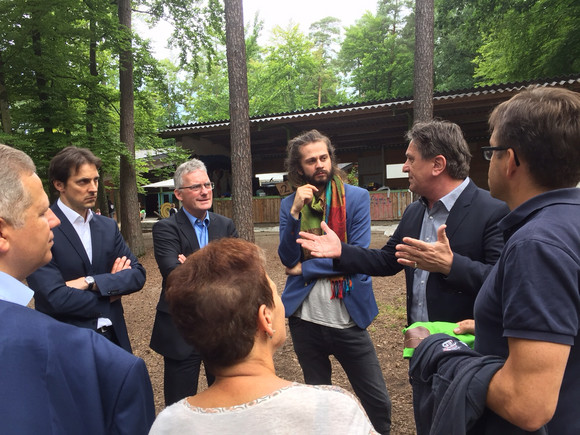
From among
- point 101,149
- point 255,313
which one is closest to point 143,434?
point 255,313

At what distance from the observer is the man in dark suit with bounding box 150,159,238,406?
2783mm

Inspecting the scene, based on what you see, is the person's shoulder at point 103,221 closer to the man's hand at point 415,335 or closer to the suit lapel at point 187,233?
the suit lapel at point 187,233

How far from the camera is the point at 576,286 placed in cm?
104

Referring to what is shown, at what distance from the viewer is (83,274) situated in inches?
104

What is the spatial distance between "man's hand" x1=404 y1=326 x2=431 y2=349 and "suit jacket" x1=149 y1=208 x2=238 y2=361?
1740 mm

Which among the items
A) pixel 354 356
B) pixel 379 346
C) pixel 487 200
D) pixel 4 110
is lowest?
pixel 379 346

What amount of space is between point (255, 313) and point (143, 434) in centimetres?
44

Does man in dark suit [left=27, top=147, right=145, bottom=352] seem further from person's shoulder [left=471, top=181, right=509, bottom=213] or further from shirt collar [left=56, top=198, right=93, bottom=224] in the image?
person's shoulder [left=471, top=181, right=509, bottom=213]

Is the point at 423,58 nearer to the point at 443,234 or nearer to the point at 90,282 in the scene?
the point at 443,234

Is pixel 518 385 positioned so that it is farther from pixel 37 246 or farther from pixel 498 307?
pixel 37 246

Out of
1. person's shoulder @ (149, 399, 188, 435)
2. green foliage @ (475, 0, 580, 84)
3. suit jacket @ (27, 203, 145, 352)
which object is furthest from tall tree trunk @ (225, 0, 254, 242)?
green foliage @ (475, 0, 580, 84)

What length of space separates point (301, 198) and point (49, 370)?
6.26 feet

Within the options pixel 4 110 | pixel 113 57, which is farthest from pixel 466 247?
pixel 113 57

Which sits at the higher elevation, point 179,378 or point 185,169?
point 185,169
